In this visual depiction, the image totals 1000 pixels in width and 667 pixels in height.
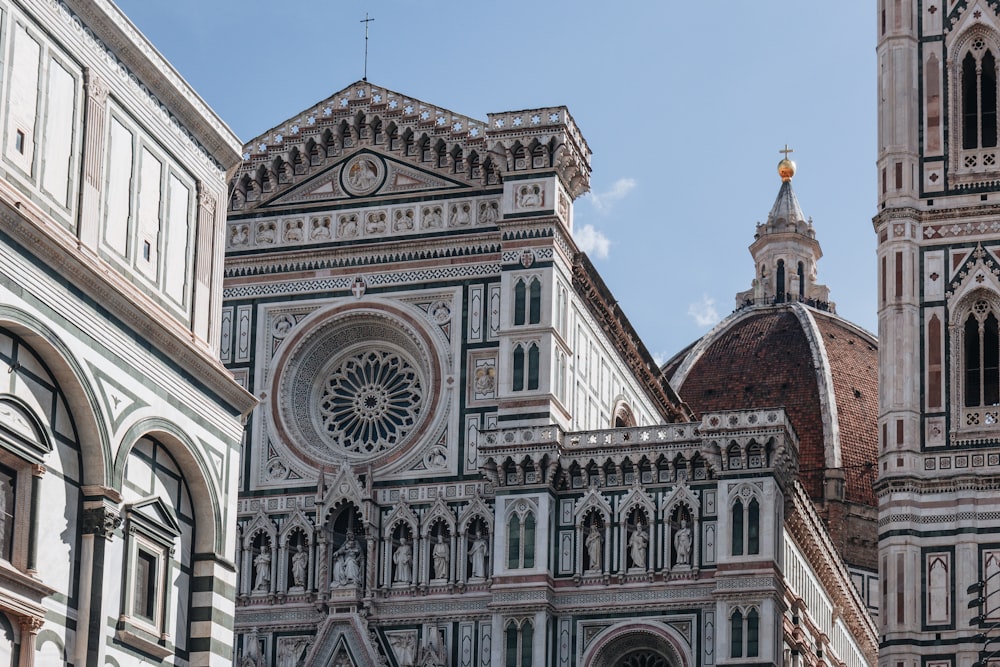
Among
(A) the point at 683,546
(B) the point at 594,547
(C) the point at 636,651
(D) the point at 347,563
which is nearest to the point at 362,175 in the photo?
(D) the point at 347,563

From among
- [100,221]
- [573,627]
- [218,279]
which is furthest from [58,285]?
[573,627]

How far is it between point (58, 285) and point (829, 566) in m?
30.4

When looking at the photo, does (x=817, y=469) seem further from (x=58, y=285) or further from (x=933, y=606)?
(x=58, y=285)

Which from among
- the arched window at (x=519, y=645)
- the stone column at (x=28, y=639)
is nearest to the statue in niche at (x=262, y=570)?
the arched window at (x=519, y=645)

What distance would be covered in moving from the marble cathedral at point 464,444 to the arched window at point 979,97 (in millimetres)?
7239

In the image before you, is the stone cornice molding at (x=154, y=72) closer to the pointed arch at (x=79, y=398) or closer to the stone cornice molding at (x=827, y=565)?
the pointed arch at (x=79, y=398)

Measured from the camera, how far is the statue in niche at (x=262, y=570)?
4178 cm

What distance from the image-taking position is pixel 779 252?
92062 mm

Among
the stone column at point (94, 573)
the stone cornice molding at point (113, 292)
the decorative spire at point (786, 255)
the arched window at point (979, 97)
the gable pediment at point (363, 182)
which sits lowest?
the stone column at point (94, 573)

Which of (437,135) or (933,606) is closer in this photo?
(933,606)

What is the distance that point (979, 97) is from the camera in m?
42.6

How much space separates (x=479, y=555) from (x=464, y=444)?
2246 mm

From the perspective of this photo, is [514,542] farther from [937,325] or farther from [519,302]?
[937,325]

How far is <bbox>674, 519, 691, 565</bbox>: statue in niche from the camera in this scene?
130 ft
